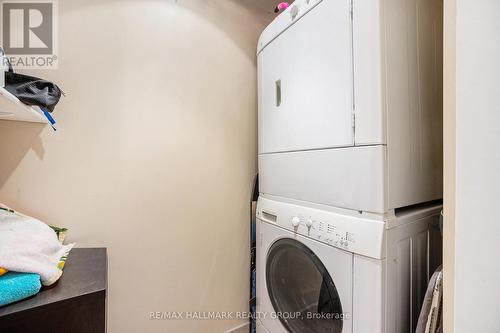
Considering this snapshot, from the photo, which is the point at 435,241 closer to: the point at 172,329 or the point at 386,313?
the point at 386,313

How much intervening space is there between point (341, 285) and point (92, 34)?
4.93 feet

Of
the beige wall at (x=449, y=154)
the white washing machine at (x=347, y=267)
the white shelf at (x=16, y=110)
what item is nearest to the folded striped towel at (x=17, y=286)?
the white shelf at (x=16, y=110)

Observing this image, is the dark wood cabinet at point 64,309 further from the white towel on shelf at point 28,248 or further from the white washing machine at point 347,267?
the white washing machine at point 347,267

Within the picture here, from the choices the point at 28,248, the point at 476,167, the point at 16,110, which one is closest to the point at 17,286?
the point at 28,248

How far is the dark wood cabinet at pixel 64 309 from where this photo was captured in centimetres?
60

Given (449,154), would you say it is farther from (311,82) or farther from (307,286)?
(307,286)

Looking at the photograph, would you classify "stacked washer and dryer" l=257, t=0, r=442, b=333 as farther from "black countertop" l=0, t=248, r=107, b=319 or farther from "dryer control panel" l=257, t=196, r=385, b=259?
"black countertop" l=0, t=248, r=107, b=319

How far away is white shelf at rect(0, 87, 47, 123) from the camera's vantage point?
0.70 metres

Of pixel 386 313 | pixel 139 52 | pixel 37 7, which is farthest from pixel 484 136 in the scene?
pixel 37 7

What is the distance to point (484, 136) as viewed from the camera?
651mm

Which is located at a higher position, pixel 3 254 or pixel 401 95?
pixel 401 95

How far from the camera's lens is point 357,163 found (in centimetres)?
83

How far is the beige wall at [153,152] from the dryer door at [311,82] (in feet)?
1.12

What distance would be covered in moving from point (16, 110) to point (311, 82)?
3.54 feet
